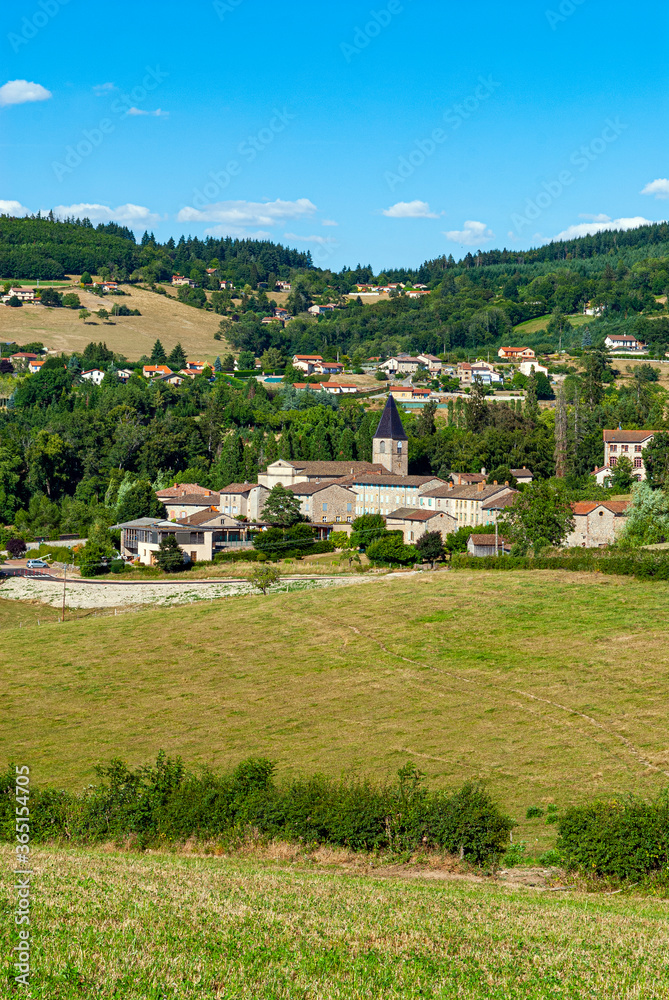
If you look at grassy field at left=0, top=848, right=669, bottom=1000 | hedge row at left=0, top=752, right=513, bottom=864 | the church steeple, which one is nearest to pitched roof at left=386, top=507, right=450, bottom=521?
the church steeple

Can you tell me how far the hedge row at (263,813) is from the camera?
19.6 metres

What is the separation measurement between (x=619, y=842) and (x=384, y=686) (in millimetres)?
18886

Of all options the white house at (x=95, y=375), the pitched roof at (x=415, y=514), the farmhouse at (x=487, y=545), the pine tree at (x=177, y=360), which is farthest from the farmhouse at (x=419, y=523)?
the pine tree at (x=177, y=360)

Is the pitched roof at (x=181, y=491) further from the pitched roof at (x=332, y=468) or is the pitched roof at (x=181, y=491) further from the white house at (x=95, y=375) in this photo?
the white house at (x=95, y=375)

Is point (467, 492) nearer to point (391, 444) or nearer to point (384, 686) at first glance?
point (391, 444)

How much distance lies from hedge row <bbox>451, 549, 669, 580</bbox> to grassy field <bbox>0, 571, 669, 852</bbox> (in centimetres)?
107

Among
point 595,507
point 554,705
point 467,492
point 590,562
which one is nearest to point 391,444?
point 467,492

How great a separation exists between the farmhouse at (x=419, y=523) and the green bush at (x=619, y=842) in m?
54.3

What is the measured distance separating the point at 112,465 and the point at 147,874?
91865 millimetres

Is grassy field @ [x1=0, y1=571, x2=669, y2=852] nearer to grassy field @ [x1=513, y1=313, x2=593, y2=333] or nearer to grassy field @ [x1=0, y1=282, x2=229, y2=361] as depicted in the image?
grassy field @ [x1=0, y1=282, x2=229, y2=361]

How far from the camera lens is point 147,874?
589 inches

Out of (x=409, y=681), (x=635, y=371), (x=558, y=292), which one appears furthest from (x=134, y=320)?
(x=409, y=681)

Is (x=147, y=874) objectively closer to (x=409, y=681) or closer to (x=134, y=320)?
(x=409, y=681)

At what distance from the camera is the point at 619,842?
18.0m
